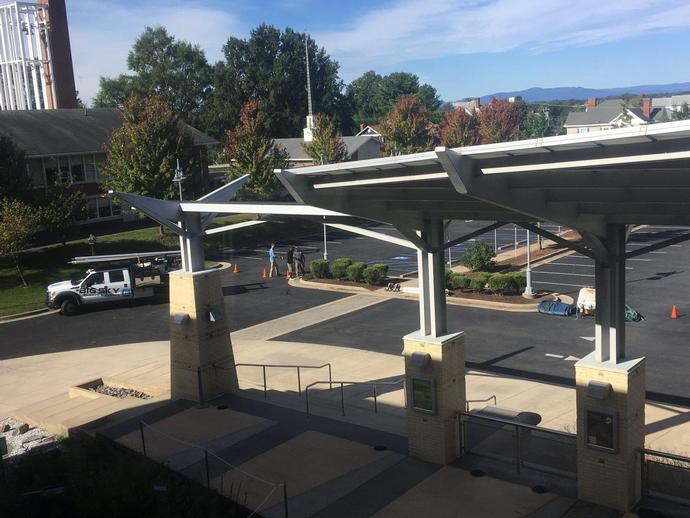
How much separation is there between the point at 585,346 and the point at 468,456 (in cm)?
856

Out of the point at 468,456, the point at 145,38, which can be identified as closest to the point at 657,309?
the point at 468,456

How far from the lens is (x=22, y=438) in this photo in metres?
15.7

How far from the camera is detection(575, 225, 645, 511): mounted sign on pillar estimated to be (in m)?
9.94

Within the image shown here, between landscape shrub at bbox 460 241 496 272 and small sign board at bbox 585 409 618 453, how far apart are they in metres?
21.7

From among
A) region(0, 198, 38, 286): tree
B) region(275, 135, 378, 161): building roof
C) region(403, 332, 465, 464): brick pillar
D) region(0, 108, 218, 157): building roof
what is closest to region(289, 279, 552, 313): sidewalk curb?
region(0, 198, 38, 286): tree

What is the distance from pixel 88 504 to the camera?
1023 centimetres

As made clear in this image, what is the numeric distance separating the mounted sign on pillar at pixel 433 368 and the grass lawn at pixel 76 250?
15.1 meters

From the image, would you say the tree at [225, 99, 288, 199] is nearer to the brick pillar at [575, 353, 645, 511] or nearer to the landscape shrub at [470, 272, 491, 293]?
the landscape shrub at [470, 272, 491, 293]

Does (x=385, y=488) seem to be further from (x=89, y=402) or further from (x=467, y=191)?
(x=89, y=402)

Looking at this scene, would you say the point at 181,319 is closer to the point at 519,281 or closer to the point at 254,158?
the point at 519,281

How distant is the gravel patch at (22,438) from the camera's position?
15.0 m

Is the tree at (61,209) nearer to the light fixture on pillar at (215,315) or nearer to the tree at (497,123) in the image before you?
the light fixture on pillar at (215,315)

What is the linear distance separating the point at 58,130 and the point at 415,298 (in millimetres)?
30646

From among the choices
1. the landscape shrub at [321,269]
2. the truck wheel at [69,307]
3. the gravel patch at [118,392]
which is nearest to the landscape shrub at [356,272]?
the landscape shrub at [321,269]
